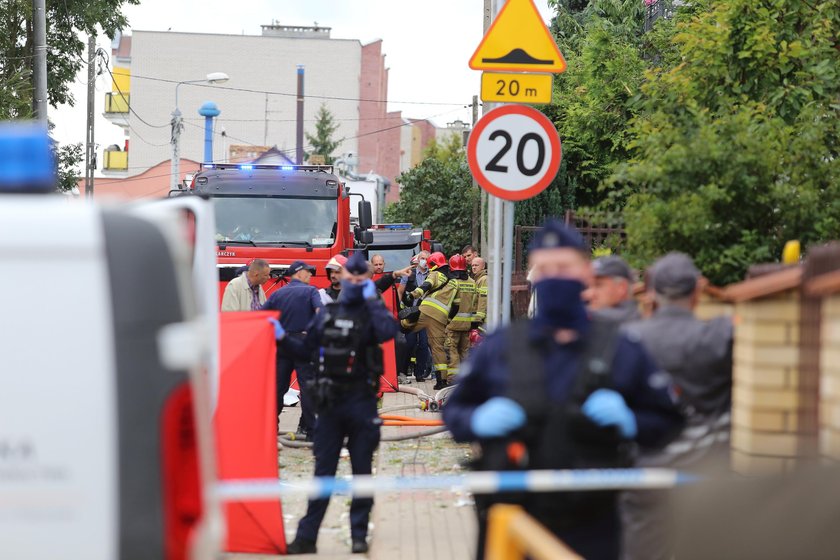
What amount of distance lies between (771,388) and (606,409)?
130cm

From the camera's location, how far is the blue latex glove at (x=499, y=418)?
4555 mm

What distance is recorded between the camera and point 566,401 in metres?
4.60

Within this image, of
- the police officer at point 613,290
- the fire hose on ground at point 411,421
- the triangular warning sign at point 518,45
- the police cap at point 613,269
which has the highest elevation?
the triangular warning sign at point 518,45

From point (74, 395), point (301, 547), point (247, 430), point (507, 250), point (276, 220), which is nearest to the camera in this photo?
point (74, 395)

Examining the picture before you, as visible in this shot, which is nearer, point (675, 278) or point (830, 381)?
point (830, 381)

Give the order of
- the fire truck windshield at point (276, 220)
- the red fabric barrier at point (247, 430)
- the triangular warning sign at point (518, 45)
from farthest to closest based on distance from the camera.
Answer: the fire truck windshield at point (276, 220) → the triangular warning sign at point (518, 45) → the red fabric barrier at point (247, 430)

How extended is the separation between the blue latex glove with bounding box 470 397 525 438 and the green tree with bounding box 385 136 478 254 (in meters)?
49.1

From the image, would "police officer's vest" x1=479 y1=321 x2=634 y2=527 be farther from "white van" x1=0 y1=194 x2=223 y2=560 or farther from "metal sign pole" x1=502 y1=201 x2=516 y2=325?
"metal sign pole" x1=502 y1=201 x2=516 y2=325

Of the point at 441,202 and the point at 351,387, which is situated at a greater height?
the point at 441,202

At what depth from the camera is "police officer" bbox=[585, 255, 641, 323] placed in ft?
22.3

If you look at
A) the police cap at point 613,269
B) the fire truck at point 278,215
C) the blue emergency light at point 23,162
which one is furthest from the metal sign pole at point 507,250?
the fire truck at point 278,215

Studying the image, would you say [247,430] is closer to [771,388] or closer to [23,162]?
[771,388]

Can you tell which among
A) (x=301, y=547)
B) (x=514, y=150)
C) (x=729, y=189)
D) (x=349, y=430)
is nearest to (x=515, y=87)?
(x=514, y=150)

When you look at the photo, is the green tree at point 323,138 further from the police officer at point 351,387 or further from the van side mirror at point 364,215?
the police officer at point 351,387
